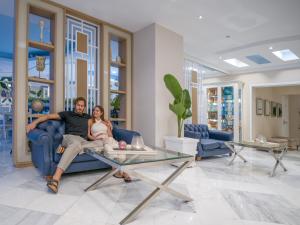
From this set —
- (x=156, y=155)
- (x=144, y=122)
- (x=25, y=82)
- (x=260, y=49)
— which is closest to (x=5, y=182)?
(x=25, y=82)

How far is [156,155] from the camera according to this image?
2205mm

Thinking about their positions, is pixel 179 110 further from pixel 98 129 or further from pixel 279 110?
pixel 279 110

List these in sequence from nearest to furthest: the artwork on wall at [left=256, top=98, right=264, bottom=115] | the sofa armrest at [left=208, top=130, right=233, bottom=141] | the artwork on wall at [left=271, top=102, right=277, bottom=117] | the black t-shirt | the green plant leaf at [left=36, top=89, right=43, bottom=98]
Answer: the black t-shirt → the green plant leaf at [left=36, top=89, right=43, bottom=98] → the sofa armrest at [left=208, top=130, right=233, bottom=141] → the artwork on wall at [left=256, top=98, right=264, bottom=115] → the artwork on wall at [left=271, top=102, right=277, bottom=117]

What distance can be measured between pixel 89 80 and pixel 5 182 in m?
2.33

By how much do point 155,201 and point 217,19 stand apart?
362cm

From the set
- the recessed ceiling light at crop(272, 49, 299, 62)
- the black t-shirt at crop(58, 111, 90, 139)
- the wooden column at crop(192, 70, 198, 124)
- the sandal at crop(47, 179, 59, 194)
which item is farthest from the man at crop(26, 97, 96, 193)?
the recessed ceiling light at crop(272, 49, 299, 62)

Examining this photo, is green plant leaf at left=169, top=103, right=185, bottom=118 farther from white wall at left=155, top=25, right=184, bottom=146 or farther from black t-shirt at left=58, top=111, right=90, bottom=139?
black t-shirt at left=58, top=111, right=90, bottom=139

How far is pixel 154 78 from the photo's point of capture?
442 centimetres

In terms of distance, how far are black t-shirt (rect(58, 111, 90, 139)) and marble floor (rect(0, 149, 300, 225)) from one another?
666 millimetres

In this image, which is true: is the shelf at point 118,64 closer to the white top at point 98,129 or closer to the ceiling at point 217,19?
the ceiling at point 217,19

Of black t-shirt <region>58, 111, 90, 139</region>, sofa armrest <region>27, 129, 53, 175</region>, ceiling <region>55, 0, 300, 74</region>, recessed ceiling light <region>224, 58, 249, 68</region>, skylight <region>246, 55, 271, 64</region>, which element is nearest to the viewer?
sofa armrest <region>27, 129, 53, 175</region>

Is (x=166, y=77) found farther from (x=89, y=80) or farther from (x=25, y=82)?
(x=25, y=82)

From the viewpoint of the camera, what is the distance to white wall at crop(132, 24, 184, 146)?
4430 mm

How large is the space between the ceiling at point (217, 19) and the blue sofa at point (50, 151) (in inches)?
89.6
